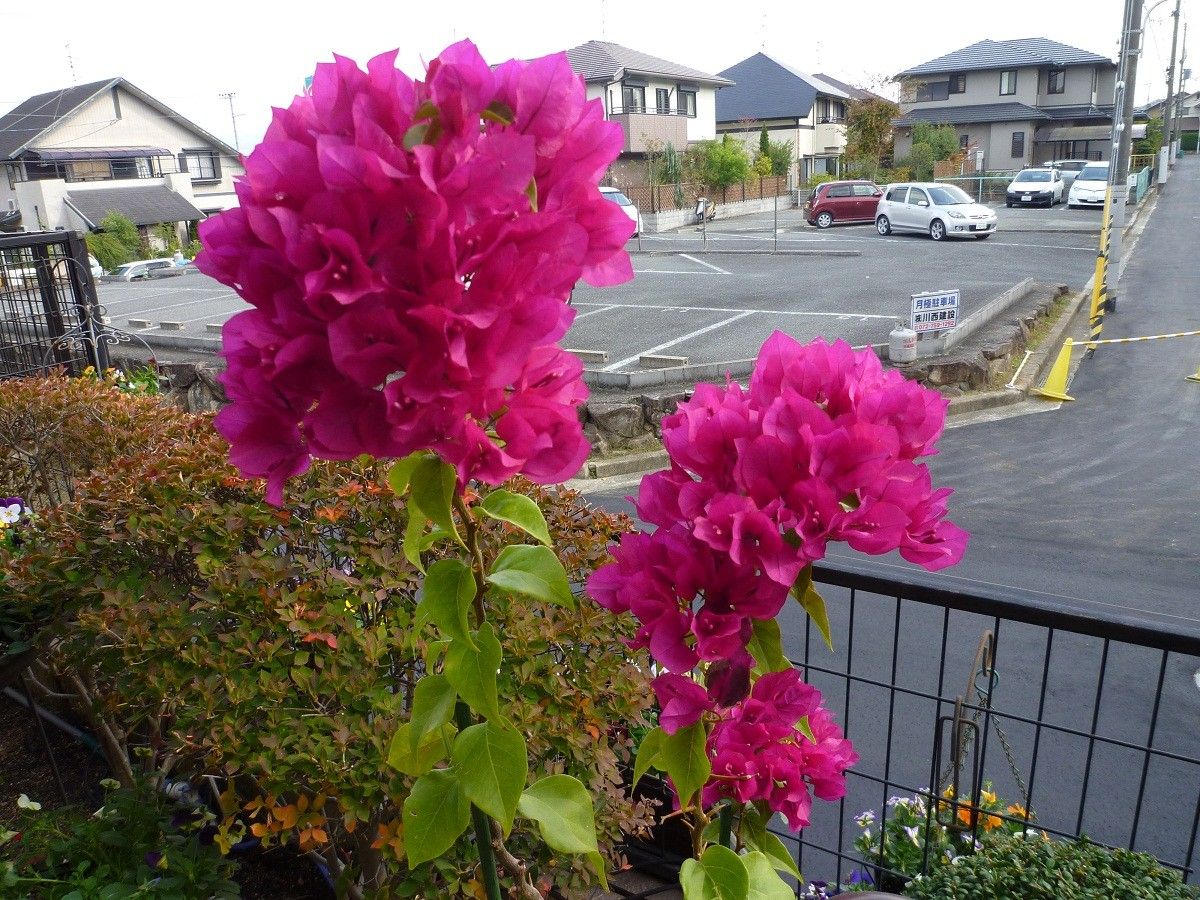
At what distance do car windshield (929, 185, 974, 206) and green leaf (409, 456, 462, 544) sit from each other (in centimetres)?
2635

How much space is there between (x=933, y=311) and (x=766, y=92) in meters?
36.5

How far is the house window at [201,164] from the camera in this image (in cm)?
4088

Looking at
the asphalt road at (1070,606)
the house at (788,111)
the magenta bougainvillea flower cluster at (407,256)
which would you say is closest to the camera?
the magenta bougainvillea flower cluster at (407,256)

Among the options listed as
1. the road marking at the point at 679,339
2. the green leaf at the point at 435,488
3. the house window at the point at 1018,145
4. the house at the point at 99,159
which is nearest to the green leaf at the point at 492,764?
the green leaf at the point at 435,488

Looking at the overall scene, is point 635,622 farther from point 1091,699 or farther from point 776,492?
point 1091,699

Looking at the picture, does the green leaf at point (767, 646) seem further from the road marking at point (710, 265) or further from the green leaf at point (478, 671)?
the road marking at point (710, 265)

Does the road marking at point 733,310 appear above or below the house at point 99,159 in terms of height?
below

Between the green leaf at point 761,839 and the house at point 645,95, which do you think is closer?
the green leaf at point 761,839

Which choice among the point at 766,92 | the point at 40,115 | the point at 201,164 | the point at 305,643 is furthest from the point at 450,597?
the point at 766,92

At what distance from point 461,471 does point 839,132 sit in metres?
48.1

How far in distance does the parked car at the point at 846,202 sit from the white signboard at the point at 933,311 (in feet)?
57.6

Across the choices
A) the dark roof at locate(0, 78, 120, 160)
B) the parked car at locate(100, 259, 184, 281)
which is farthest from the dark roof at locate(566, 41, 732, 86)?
the dark roof at locate(0, 78, 120, 160)

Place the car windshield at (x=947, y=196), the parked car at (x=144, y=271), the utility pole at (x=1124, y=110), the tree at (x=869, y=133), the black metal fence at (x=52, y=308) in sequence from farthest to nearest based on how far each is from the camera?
the tree at (x=869, y=133), the parked car at (x=144, y=271), the car windshield at (x=947, y=196), the utility pole at (x=1124, y=110), the black metal fence at (x=52, y=308)

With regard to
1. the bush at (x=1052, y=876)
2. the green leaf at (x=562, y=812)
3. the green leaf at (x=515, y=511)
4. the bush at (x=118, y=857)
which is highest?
the green leaf at (x=515, y=511)
